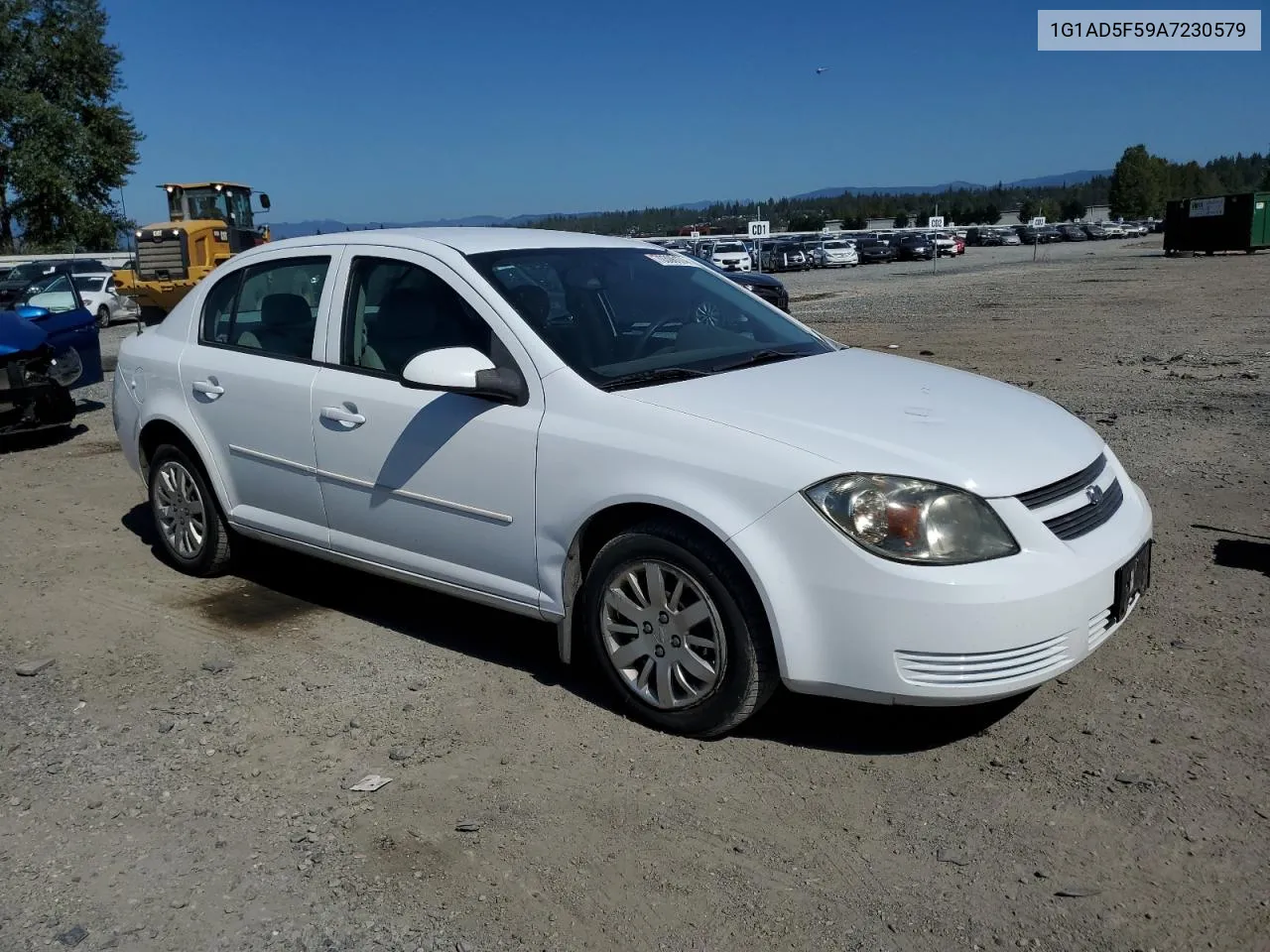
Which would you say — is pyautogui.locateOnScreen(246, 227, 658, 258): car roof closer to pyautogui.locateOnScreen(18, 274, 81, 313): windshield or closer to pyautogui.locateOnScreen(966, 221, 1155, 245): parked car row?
pyautogui.locateOnScreen(18, 274, 81, 313): windshield

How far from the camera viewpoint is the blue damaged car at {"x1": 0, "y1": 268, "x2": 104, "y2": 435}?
31.3ft

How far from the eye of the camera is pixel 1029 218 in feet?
423

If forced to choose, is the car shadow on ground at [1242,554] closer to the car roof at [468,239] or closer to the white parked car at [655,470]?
the white parked car at [655,470]

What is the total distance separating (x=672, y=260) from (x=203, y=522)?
8.82 ft

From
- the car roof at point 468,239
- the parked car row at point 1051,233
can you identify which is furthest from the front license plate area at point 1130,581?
the parked car row at point 1051,233

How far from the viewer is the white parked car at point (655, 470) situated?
341 centimetres

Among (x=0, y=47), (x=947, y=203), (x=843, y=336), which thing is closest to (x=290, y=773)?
(x=843, y=336)

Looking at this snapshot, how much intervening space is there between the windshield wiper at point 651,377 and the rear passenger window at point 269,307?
5.28ft

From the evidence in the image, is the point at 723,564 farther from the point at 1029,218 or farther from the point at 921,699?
the point at 1029,218

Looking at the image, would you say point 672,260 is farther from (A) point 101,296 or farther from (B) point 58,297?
(A) point 101,296

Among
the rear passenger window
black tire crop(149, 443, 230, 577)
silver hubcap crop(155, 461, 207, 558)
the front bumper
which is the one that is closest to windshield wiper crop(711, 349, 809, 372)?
the front bumper

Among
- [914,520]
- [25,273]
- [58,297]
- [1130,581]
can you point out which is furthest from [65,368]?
[25,273]

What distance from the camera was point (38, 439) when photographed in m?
10.5

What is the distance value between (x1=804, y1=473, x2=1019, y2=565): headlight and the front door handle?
2.06 m
